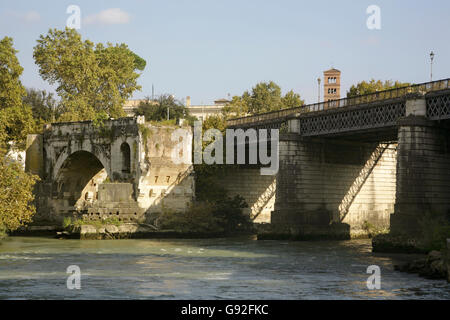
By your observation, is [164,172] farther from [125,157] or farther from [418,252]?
[418,252]

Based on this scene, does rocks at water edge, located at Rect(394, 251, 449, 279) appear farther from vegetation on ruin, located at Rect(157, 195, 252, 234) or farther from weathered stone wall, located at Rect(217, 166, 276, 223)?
weathered stone wall, located at Rect(217, 166, 276, 223)

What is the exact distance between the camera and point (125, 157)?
5884 centimetres

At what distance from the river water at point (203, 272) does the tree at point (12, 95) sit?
23.2 meters

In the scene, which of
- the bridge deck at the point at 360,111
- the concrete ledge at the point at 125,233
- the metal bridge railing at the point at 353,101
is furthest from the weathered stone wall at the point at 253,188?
the concrete ledge at the point at 125,233

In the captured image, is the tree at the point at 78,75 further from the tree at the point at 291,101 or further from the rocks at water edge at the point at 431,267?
the rocks at water edge at the point at 431,267

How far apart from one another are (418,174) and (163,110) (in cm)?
4783

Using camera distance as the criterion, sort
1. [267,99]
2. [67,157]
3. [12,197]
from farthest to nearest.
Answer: [267,99] → [67,157] → [12,197]

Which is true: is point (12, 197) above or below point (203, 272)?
above

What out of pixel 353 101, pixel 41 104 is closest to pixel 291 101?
pixel 41 104

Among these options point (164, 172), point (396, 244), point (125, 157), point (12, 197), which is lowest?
point (396, 244)

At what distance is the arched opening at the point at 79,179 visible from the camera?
216 feet

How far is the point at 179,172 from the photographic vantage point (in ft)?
190
